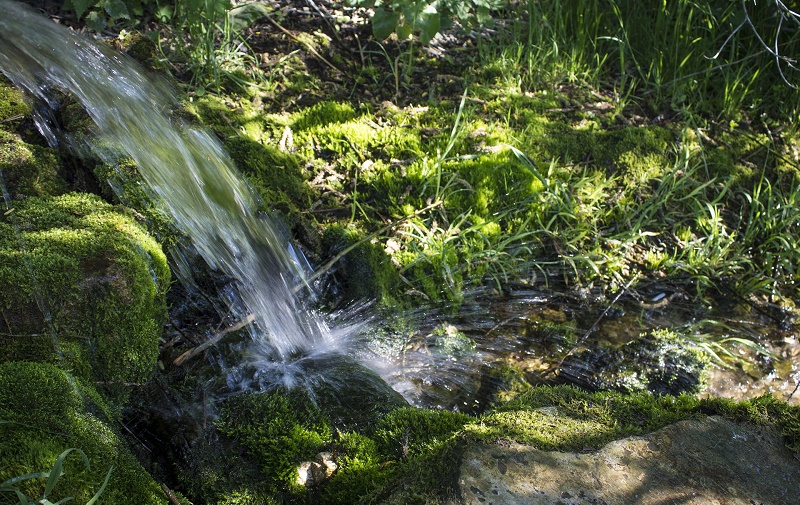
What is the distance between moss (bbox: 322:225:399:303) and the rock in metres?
1.89

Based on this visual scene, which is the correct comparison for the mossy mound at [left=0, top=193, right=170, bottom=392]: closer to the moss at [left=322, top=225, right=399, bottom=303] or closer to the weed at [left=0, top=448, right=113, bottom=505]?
the weed at [left=0, top=448, right=113, bottom=505]

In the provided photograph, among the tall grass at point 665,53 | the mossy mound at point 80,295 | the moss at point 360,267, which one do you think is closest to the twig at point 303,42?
the tall grass at point 665,53

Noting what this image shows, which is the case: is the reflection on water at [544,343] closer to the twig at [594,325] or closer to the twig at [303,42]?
the twig at [594,325]

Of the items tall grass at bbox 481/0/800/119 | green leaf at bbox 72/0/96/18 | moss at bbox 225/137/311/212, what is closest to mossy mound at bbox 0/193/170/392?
moss at bbox 225/137/311/212

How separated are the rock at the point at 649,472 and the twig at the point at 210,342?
4.62ft

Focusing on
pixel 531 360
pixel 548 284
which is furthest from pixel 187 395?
pixel 548 284

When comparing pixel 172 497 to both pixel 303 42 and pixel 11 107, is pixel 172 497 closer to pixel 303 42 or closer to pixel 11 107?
pixel 11 107

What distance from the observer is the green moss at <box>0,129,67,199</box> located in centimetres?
275

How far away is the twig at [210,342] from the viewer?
2743mm

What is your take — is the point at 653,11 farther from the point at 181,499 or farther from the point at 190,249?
the point at 181,499

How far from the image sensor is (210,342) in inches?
114

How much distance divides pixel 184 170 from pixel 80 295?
52.7 inches

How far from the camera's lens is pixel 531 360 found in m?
3.71

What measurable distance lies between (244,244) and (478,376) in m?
1.54
